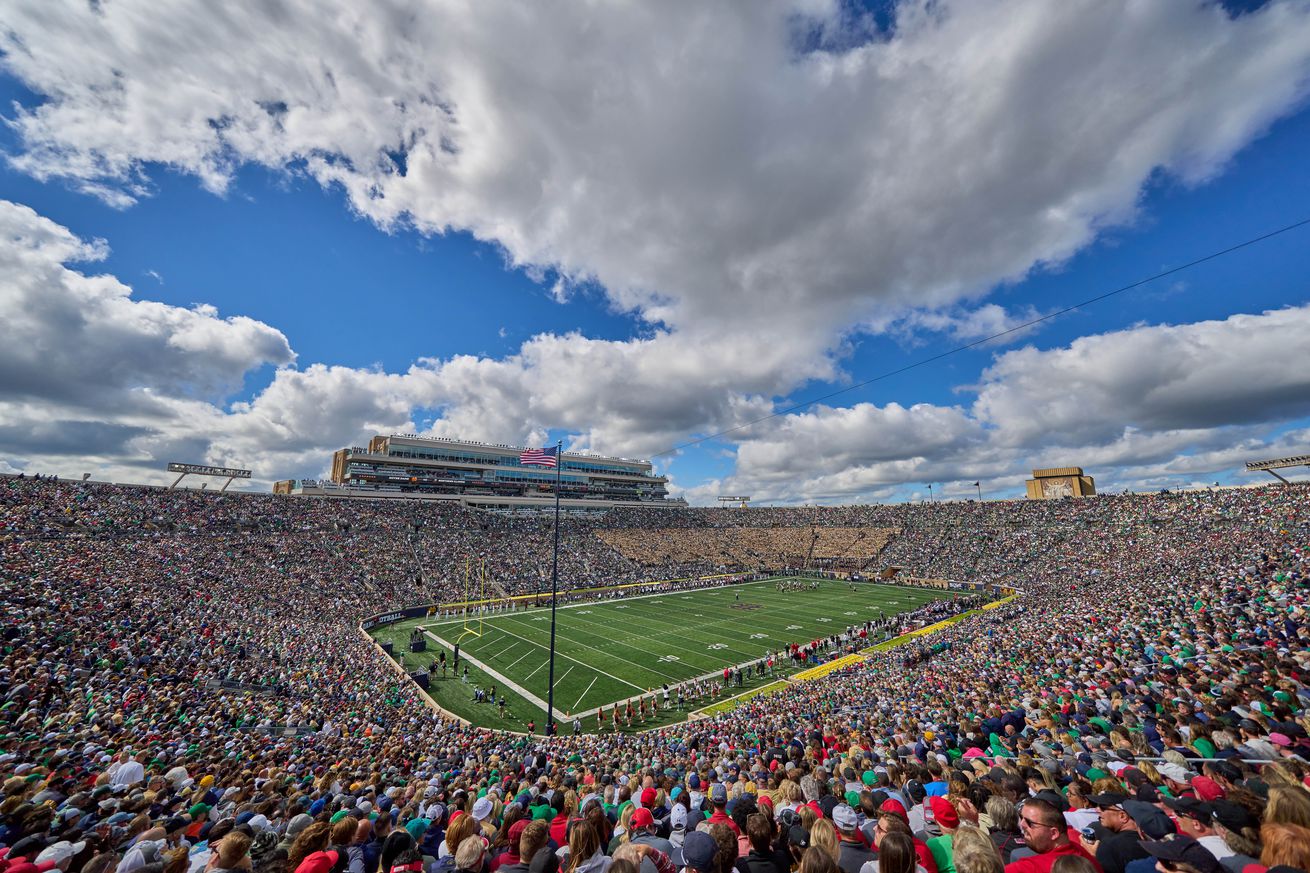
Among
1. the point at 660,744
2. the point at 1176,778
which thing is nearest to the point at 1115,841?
the point at 1176,778

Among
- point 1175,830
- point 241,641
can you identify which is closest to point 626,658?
point 241,641

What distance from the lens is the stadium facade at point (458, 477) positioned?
7238cm

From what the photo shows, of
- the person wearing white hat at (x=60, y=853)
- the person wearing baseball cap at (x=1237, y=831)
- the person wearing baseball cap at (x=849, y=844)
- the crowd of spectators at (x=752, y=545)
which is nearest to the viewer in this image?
the person wearing baseball cap at (x=1237, y=831)

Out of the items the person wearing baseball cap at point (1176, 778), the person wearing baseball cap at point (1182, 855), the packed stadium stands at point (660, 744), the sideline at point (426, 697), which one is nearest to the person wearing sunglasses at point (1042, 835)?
the packed stadium stands at point (660, 744)

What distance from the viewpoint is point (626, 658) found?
29.5 m

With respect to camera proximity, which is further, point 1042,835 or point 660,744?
Answer: point 660,744

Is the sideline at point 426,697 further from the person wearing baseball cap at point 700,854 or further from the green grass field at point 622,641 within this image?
the person wearing baseball cap at point 700,854

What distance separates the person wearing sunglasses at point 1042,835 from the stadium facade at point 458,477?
70971mm

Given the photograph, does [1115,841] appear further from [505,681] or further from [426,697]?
[505,681]

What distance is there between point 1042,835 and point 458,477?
84.0 metres

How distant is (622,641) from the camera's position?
33281 mm

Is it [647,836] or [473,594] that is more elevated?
[647,836]

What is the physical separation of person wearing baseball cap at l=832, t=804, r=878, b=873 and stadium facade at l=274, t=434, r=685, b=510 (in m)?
69.8

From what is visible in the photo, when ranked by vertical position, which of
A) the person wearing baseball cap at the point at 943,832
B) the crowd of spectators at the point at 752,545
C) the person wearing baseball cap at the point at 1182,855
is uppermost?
the person wearing baseball cap at the point at 1182,855
